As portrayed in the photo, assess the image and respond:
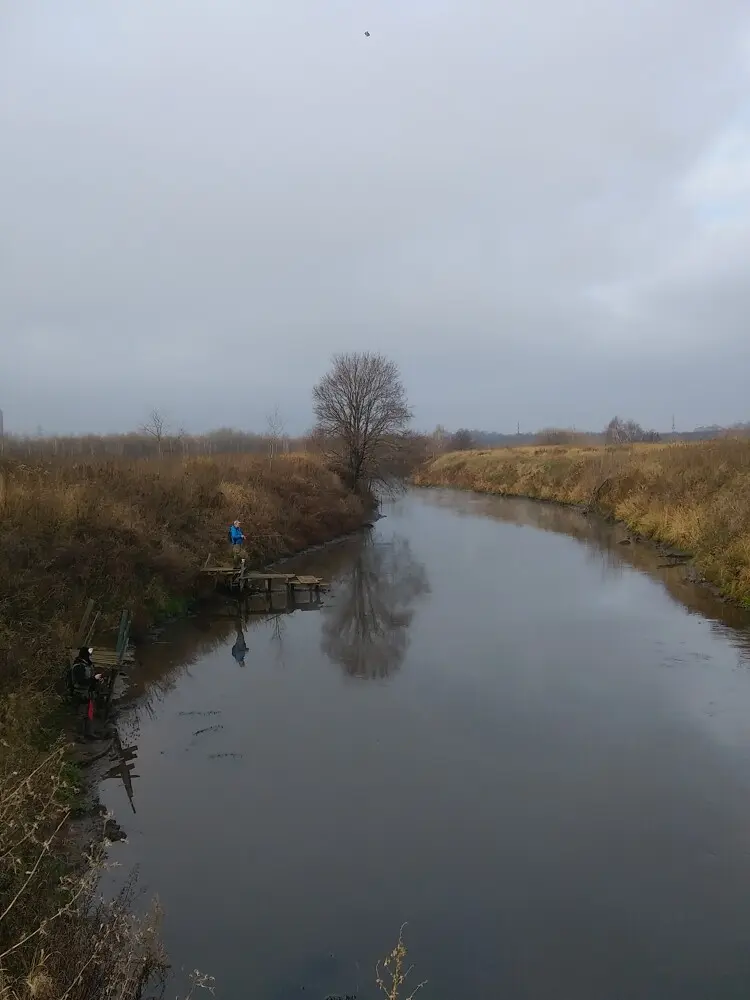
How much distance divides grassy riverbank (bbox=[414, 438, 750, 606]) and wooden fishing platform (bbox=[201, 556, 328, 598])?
10490 mm

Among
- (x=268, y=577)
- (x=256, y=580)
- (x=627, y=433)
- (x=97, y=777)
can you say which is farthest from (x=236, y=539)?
(x=627, y=433)

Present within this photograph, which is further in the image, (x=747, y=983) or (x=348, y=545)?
(x=348, y=545)

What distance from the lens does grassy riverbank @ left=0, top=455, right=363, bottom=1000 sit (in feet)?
14.0

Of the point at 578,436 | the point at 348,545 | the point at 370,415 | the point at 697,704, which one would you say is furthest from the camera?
the point at 578,436

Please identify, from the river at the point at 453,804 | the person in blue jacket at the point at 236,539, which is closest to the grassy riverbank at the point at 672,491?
the river at the point at 453,804

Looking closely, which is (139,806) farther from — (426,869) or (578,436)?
(578,436)

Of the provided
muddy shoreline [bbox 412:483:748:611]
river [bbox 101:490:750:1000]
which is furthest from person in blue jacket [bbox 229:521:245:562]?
muddy shoreline [bbox 412:483:748:611]

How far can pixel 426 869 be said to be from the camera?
6.66m

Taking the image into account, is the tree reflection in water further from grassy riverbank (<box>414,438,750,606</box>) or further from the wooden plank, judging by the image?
grassy riverbank (<box>414,438,750,606</box>)

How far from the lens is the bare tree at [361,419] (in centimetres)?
3597

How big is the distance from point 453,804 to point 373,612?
9288 mm

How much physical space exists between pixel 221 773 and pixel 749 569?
13.2m

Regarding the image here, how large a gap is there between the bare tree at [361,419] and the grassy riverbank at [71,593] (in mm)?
7643

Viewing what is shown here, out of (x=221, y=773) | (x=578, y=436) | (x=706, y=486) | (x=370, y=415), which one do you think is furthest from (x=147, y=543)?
(x=578, y=436)
